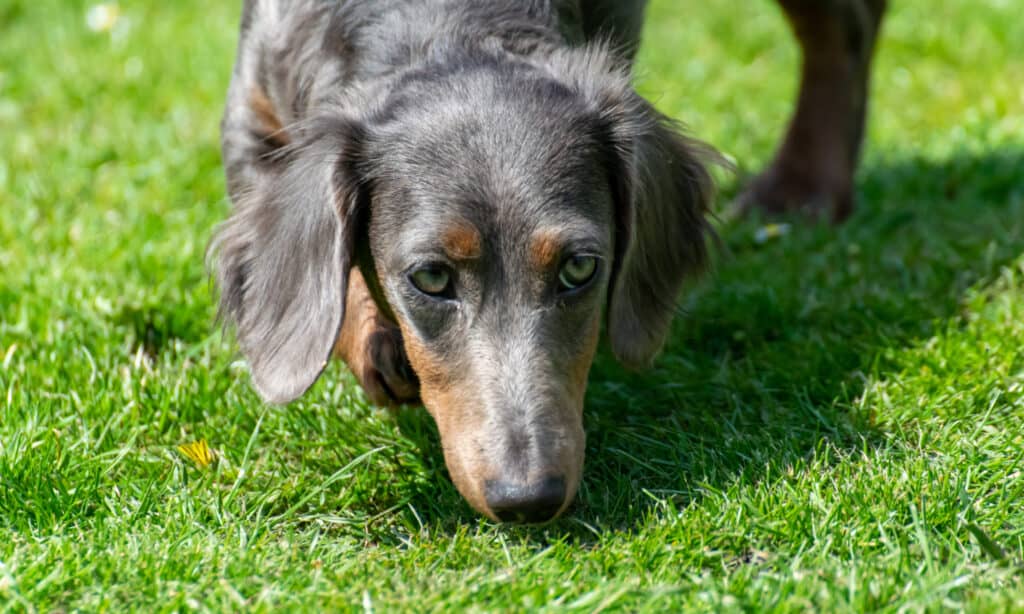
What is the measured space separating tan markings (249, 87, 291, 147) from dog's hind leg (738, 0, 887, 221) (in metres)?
2.35

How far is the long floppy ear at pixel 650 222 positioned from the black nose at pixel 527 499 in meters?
0.75

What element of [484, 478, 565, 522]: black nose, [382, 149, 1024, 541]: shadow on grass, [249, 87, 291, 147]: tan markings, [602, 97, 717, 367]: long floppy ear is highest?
[249, 87, 291, 147]: tan markings

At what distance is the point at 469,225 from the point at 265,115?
1.45 meters

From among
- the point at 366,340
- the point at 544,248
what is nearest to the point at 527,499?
the point at 544,248

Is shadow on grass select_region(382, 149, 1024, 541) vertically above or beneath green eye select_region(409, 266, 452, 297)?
beneath

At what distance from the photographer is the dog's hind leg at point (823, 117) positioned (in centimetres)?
568

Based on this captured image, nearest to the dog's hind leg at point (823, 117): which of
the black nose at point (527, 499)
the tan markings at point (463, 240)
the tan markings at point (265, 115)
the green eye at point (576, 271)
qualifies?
the tan markings at point (265, 115)

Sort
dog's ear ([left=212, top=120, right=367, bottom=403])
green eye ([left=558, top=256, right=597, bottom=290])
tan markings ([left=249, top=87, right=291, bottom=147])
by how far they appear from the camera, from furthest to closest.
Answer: tan markings ([left=249, top=87, right=291, bottom=147]), dog's ear ([left=212, top=120, right=367, bottom=403]), green eye ([left=558, top=256, right=597, bottom=290])

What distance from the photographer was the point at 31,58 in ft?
23.3

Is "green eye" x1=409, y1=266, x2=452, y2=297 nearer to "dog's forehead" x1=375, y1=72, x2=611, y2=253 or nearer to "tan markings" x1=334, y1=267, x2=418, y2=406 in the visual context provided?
"dog's forehead" x1=375, y1=72, x2=611, y2=253

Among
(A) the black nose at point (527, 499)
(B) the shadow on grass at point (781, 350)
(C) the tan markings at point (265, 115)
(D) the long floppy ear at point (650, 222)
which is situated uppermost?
(C) the tan markings at point (265, 115)

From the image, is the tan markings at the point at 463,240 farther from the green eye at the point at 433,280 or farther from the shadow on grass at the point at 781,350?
the shadow on grass at the point at 781,350

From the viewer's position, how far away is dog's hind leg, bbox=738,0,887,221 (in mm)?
5680

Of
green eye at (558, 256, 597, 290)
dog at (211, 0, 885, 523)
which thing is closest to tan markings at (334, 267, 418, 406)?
dog at (211, 0, 885, 523)
